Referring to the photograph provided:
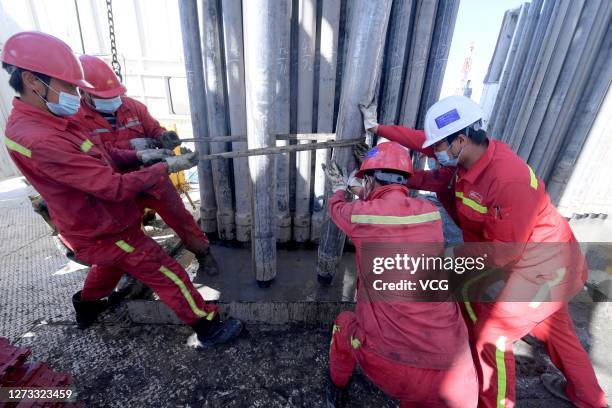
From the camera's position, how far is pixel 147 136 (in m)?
3.21

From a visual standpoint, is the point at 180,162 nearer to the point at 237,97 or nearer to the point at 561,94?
the point at 237,97

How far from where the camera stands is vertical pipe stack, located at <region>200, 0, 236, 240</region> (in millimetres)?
2750

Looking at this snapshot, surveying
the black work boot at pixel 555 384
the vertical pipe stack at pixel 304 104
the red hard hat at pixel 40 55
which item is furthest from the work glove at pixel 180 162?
the black work boot at pixel 555 384

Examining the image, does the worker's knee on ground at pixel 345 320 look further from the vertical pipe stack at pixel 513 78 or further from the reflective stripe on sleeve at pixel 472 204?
the vertical pipe stack at pixel 513 78

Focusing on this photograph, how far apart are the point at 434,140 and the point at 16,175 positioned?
405 inches

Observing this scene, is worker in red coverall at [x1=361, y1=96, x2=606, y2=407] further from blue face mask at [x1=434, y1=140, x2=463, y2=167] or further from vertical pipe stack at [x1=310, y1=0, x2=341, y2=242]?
vertical pipe stack at [x1=310, y1=0, x2=341, y2=242]

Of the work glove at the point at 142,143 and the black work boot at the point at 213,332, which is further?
the work glove at the point at 142,143

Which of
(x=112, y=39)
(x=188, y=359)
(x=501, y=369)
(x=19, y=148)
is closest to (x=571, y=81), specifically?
(x=501, y=369)

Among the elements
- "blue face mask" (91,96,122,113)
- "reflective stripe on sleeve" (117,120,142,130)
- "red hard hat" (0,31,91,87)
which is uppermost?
"red hard hat" (0,31,91,87)

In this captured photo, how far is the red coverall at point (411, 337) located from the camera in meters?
1.58

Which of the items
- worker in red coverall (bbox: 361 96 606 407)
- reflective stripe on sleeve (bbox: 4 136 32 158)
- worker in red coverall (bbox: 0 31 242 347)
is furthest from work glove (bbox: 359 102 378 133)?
reflective stripe on sleeve (bbox: 4 136 32 158)

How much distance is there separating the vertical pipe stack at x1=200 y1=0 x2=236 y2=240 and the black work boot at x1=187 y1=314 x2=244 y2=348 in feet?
4.38

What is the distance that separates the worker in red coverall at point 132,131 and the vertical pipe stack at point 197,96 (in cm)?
33

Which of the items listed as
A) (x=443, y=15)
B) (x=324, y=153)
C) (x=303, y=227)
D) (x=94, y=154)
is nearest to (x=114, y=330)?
(x=94, y=154)
